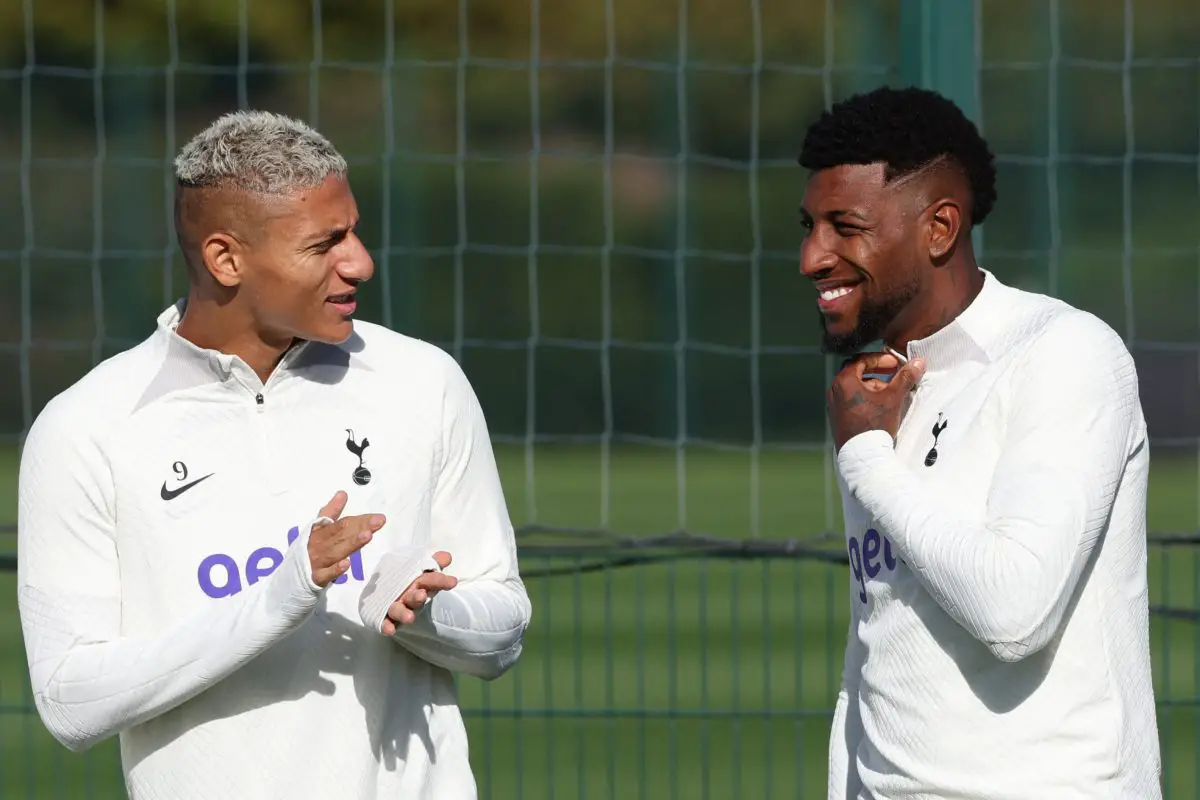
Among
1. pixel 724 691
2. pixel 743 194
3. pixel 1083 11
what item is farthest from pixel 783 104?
pixel 724 691

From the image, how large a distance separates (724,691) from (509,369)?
9433mm

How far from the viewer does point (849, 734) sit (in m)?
2.95

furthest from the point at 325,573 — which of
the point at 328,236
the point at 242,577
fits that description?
the point at 328,236

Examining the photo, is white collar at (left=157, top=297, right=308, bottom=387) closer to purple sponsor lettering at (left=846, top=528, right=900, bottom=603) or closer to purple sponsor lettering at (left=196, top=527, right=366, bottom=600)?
purple sponsor lettering at (left=196, top=527, right=366, bottom=600)

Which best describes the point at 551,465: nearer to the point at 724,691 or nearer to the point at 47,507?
the point at 724,691

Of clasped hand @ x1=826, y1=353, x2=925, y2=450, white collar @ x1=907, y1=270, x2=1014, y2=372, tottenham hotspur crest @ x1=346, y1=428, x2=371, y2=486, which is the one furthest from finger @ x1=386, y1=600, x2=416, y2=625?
white collar @ x1=907, y1=270, x2=1014, y2=372

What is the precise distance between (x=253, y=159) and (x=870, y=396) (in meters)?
0.96

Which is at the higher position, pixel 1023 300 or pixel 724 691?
pixel 1023 300

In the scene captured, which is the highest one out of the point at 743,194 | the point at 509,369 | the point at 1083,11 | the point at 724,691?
the point at 1083,11

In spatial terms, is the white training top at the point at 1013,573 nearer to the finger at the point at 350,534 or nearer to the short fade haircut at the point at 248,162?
the finger at the point at 350,534

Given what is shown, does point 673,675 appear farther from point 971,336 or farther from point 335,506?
point 335,506

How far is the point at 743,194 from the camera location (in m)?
15.4

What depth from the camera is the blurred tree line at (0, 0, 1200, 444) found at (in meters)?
10.6

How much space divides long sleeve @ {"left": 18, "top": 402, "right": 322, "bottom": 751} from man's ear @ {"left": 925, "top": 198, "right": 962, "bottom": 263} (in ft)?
3.31
